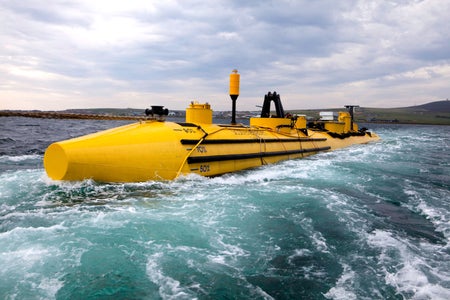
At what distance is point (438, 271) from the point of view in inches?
245

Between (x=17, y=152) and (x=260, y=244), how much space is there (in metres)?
17.6

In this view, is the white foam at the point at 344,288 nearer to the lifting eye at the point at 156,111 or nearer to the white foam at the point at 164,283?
the white foam at the point at 164,283

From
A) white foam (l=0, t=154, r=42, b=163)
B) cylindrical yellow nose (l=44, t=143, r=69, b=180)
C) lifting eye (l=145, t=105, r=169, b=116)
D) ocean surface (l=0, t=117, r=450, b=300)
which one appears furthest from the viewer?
white foam (l=0, t=154, r=42, b=163)

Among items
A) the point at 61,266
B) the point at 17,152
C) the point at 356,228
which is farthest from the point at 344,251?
the point at 17,152

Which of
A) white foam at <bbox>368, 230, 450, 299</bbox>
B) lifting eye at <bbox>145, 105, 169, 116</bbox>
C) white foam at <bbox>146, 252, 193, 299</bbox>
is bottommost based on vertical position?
white foam at <bbox>368, 230, 450, 299</bbox>

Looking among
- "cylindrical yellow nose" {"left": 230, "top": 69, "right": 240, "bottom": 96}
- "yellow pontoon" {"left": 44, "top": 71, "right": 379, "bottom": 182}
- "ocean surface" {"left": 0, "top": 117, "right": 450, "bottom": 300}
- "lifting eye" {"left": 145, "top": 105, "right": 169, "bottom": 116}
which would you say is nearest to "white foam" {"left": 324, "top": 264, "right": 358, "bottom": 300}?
"ocean surface" {"left": 0, "top": 117, "right": 450, "bottom": 300}

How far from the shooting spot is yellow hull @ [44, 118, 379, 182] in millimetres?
10281

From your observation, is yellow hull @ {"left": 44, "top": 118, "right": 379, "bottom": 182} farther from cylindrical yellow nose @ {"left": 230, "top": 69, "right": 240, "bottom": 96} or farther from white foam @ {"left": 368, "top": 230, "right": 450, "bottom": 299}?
white foam @ {"left": 368, "top": 230, "right": 450, "bottom": 299}

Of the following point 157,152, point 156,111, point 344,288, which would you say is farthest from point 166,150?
point 344,288

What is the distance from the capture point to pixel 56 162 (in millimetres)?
10141

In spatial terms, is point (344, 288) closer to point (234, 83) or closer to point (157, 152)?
point (157, 152)

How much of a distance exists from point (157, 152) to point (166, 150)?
0.38m

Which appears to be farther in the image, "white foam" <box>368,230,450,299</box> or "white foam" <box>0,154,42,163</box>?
"white foam" <box>0,154,42,163</box>

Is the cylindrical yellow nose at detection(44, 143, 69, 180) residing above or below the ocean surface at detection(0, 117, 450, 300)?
above
